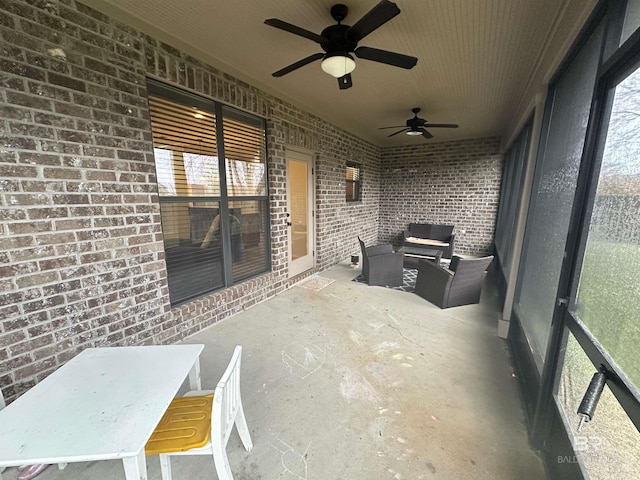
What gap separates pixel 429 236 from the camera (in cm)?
643

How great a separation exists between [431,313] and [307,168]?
2874mm

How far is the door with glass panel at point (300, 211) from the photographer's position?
12.9 feet

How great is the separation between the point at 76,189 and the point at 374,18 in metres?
2.28

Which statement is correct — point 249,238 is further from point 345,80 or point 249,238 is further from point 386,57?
point 386,57

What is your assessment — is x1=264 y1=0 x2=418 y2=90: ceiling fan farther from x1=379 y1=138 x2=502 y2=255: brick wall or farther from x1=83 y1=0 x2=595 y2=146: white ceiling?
x1=379 y1=138 x2=502 y2=255: brick wall

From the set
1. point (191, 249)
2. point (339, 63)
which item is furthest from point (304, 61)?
point (191, 249)

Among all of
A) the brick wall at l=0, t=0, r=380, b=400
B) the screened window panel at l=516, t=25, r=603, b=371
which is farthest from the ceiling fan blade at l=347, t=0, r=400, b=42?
the brick wall at l=0, t=0, r=380, b=400

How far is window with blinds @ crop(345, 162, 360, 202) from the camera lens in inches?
223

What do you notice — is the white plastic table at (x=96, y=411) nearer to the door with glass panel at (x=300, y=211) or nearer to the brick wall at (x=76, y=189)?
the brick wall at (x=76, y=189)

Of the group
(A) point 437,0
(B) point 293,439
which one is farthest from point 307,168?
(B) point 293,439

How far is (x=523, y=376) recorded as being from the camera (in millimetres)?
1952

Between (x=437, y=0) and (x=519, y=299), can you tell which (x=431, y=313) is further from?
(x=437, y=0)

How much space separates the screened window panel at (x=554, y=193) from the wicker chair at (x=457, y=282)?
69cm

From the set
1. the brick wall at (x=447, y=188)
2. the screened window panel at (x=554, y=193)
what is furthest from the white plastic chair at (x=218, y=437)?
the brick wall at (x=447, y=188)
